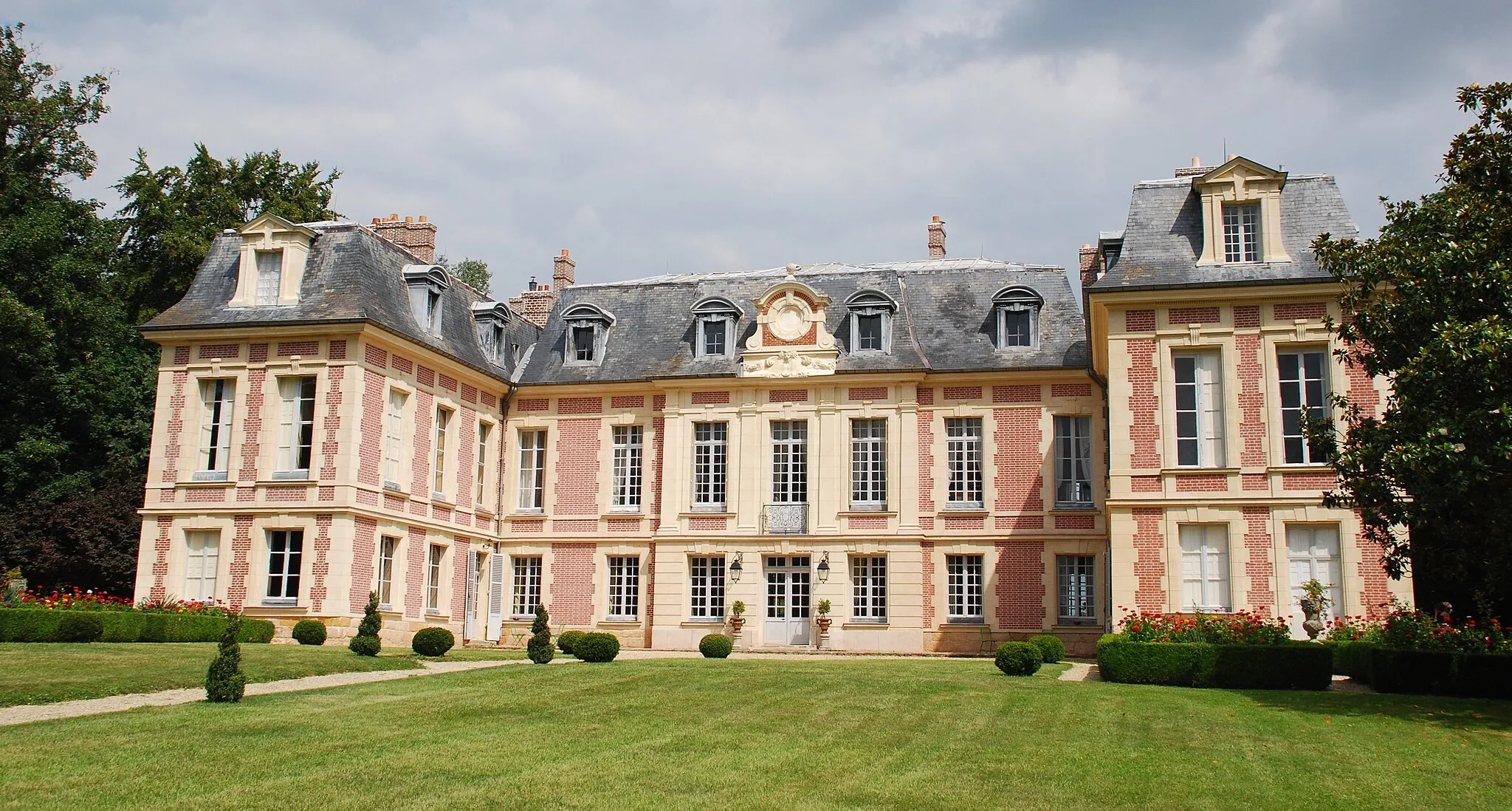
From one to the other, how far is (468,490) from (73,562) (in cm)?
857

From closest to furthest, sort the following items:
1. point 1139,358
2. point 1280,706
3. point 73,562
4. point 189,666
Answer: point 1280,706
point 189,666
point 1139,358
point 73,562

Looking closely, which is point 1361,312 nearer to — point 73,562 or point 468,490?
point 468,490

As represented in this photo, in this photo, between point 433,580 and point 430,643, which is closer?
point 430,643

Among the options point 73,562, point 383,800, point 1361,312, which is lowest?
point 383,800

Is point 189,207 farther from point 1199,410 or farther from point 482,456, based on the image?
point 1199,410

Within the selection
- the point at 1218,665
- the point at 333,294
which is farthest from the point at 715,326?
the point at 1218,665

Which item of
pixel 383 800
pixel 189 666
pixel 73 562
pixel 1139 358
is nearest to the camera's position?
pixel 383 800

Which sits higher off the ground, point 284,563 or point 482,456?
point 482,456

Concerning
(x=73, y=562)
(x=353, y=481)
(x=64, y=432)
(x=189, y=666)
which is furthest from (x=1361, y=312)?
(x=64, y=432)

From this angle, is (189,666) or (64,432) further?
(64,432)

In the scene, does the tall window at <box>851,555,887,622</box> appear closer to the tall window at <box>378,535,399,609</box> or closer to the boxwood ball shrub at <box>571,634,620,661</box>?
the boxwood ball shrub at <box>571,634,620,661</box>

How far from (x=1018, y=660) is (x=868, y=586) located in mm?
9474

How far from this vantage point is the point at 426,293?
2822 cm

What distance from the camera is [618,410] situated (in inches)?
1185
